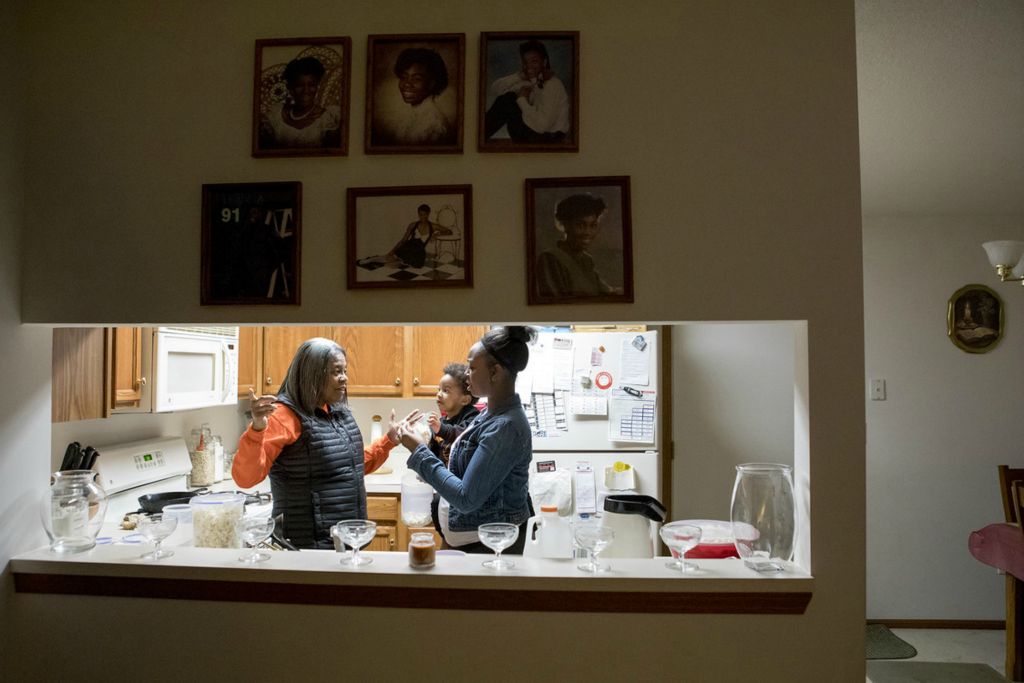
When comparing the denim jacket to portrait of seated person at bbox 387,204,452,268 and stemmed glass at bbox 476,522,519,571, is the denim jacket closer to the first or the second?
stemmed glass at bbox 476,522,519,571

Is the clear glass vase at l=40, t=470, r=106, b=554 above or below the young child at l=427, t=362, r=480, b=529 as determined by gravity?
below

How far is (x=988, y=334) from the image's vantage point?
4.19m

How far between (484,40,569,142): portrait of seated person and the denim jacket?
89cm

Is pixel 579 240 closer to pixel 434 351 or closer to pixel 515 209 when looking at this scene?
pixel 515 209

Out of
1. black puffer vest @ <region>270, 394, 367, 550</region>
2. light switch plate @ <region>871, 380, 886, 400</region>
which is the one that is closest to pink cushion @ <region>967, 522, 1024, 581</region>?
light switch plate @ <region>871, 380, 886, 400</region>

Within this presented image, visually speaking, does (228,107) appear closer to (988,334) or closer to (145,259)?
(145,259)

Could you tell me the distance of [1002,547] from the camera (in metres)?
3.42

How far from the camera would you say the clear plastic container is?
1961 millimetres

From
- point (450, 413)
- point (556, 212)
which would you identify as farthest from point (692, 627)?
point (450, 413)

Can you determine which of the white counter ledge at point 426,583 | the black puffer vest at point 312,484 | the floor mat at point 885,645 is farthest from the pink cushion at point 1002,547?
the black puffer vest at point 312,484

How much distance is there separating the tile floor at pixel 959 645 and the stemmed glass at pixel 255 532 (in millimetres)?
3712

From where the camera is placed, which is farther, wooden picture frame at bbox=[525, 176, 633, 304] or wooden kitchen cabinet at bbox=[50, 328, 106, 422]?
wooden kitchen cabinet at bbox=[50, 328, 106, 422]

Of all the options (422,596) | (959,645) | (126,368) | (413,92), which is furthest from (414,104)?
(959,645)

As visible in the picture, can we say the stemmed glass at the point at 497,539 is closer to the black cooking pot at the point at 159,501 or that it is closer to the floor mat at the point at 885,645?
the black cooking pot at the point at 159,501
